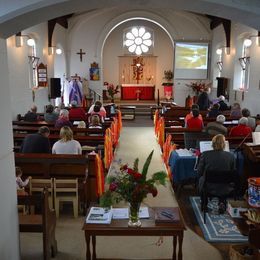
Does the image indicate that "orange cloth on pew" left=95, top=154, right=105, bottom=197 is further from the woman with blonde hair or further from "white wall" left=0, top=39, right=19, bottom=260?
"white wall" left=0, top=39, right=19, bottom=260

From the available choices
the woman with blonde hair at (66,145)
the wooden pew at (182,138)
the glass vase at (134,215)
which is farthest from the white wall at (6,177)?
the wooden pew at (182,138)

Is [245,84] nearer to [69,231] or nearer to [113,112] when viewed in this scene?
[113,112]

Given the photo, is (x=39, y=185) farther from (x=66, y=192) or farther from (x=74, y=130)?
(x=74, y=130)

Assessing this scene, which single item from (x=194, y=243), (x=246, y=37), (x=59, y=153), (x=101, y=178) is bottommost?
(x=194, y=243)

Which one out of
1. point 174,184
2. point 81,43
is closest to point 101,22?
point 81,43

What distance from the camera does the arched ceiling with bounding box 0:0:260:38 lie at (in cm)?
303

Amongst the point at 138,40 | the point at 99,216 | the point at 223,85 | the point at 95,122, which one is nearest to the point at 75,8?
the point at 99,216

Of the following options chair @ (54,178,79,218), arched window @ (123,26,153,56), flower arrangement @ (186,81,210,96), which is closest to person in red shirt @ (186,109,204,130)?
chair @ (54,178,79,218)

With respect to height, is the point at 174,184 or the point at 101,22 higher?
the point at 101,22

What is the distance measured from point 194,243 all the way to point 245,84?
30.1 feet

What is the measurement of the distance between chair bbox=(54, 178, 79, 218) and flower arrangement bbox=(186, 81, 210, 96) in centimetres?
1186

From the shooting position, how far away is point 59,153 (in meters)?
5.83

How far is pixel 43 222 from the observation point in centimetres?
379

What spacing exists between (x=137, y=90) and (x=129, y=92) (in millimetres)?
440
